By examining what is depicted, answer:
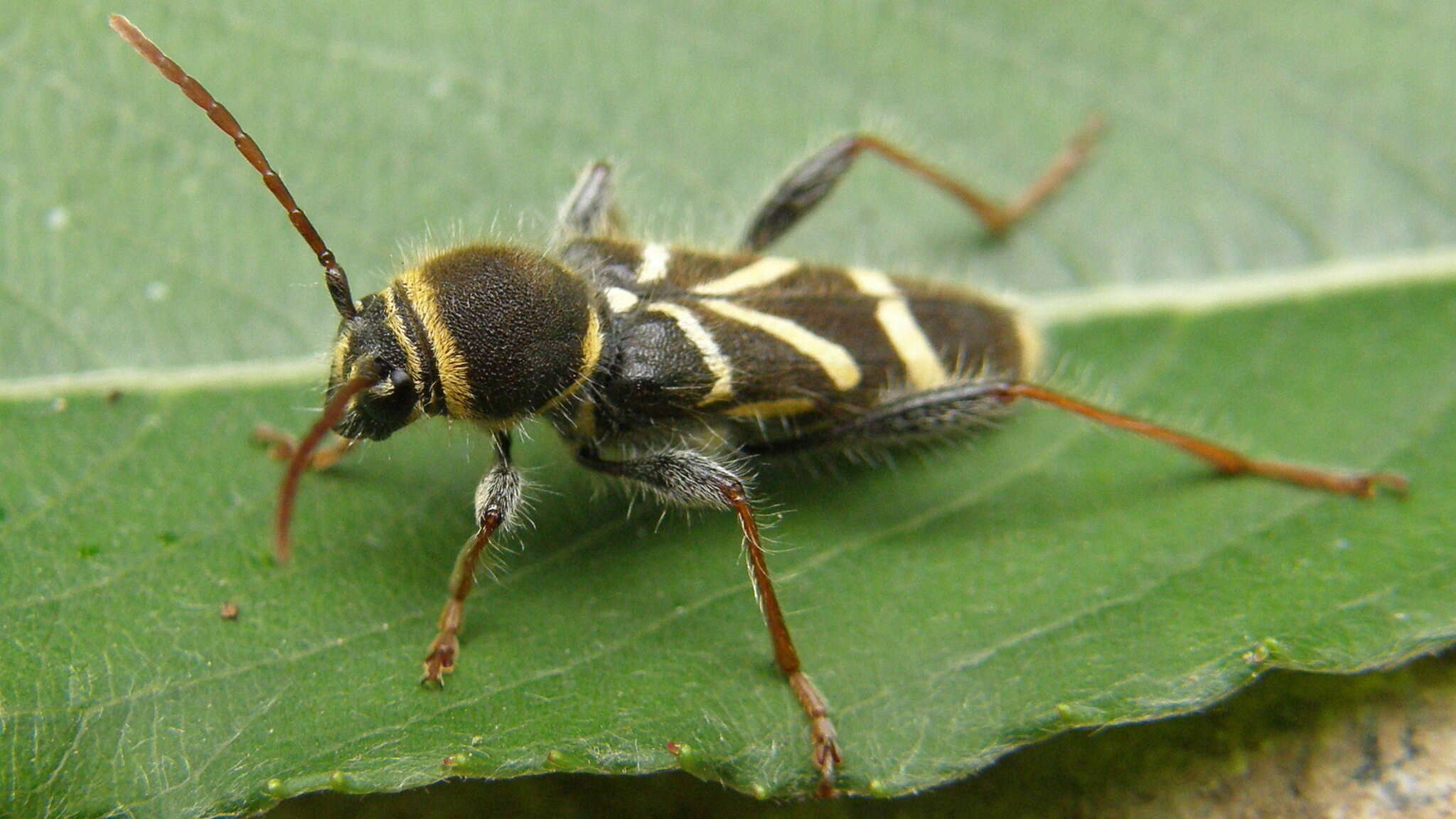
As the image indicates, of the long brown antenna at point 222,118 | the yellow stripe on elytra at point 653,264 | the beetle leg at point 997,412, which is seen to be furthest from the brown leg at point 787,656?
the long brown antenna at point 222,118

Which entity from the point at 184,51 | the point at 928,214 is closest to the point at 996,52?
the point at 928,214

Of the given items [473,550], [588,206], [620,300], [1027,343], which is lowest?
[1027,343]

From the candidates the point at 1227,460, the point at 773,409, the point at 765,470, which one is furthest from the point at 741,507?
the point at 1227,460

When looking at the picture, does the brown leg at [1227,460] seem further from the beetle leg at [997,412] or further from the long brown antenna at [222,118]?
the long brown antenna at [222,118]

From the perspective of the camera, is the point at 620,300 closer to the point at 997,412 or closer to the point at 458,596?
the point at 458,596

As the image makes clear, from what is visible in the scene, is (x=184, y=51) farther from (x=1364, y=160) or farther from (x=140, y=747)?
(x=1364, y=160)

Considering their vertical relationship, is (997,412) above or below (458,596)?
below
